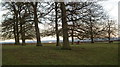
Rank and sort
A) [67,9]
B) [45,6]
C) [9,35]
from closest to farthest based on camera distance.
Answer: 1. [67,9]
2. [45,6]
3. [9,35]

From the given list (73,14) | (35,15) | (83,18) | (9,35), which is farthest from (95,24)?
(9,35)

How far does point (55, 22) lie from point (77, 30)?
7882 mm

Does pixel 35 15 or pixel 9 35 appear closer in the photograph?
pixel 35 15

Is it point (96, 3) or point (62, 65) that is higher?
point (96, 3)

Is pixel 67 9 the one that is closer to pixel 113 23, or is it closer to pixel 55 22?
pixel 55 22

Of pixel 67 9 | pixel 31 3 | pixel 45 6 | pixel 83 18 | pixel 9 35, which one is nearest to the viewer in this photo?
pixel 83 18

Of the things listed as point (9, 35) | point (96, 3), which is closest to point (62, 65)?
point (96, 3)

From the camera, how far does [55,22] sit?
25.6m

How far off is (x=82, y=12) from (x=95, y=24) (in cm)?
201

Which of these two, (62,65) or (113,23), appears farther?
(113,23)

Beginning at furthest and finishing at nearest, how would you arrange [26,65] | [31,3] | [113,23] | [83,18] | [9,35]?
[113,23]
[9,35]
[31,3]
[83,18]
[26,65]

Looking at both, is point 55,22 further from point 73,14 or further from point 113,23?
point 113,23

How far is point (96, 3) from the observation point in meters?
18.5

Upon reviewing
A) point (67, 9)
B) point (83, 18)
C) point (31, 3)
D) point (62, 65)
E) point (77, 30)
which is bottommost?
point (62, 65)
